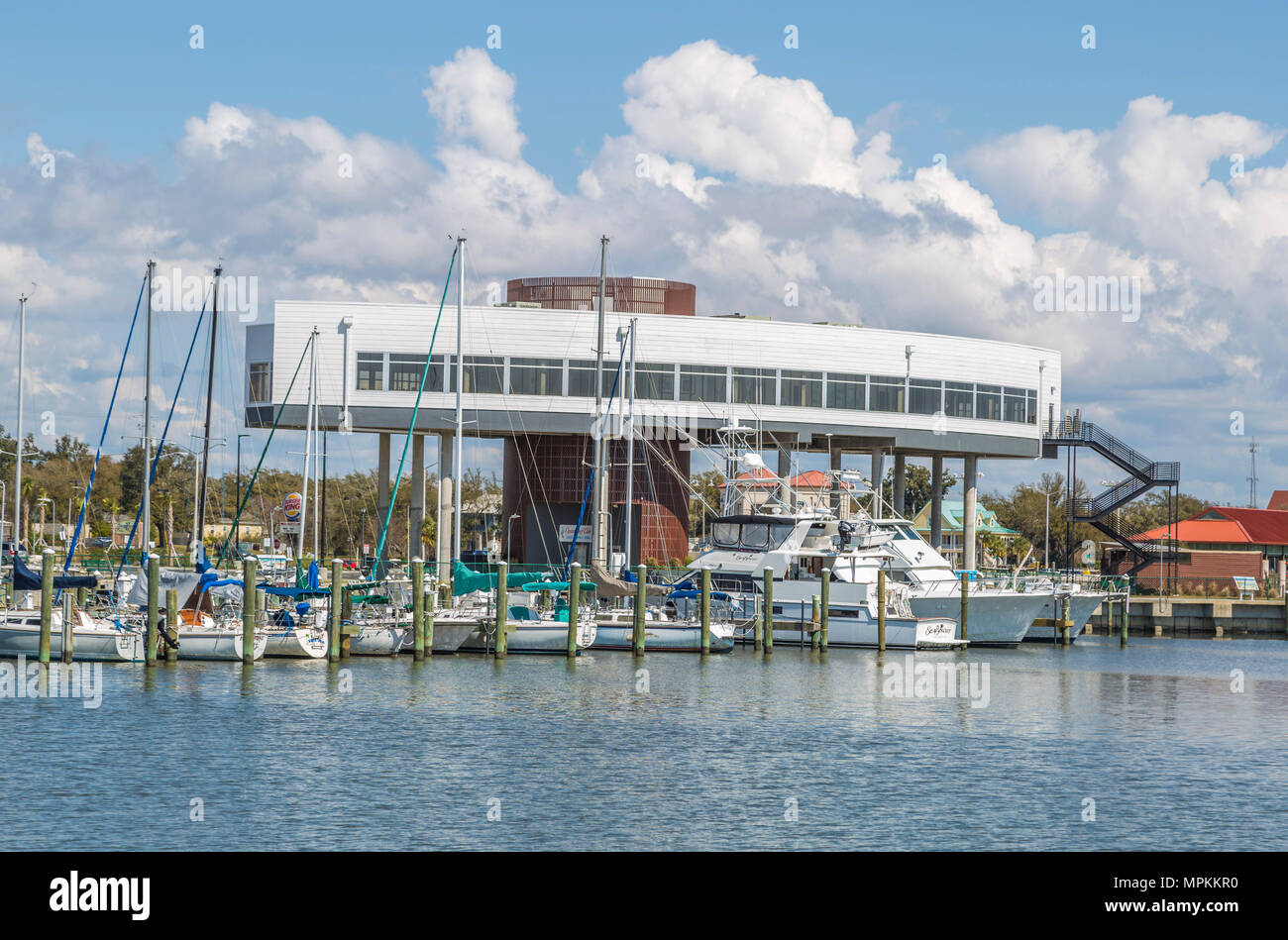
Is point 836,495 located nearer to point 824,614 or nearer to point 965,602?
point 965,602

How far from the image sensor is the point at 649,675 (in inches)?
1960

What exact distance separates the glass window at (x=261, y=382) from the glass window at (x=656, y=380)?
17.7m

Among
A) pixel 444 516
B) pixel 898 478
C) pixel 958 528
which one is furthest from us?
pixel 958 528

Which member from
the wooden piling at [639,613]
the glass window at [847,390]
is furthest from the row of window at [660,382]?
the wooden piling at [639,613]

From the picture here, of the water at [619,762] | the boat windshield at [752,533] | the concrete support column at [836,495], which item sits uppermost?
the concrete support column at [836,495]

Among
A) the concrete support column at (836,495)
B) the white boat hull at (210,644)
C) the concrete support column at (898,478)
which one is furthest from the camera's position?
the concrete support column at (898,478)

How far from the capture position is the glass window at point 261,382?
77.9 m

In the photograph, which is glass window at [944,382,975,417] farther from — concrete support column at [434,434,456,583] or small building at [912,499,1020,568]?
small building at [912,499,1020,568]

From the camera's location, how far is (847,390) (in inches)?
3182

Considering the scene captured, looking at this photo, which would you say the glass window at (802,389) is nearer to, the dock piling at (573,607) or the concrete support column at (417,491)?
the concrete support column at (417,491)

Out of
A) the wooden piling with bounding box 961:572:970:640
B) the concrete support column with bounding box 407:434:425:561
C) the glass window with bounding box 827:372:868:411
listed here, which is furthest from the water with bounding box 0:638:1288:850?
the glass window with bounding box 827:372:868:411

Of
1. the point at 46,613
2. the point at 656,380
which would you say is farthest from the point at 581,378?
the point at 46,613

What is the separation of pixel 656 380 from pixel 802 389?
745 centimetres

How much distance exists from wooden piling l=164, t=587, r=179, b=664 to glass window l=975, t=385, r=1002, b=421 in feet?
158
